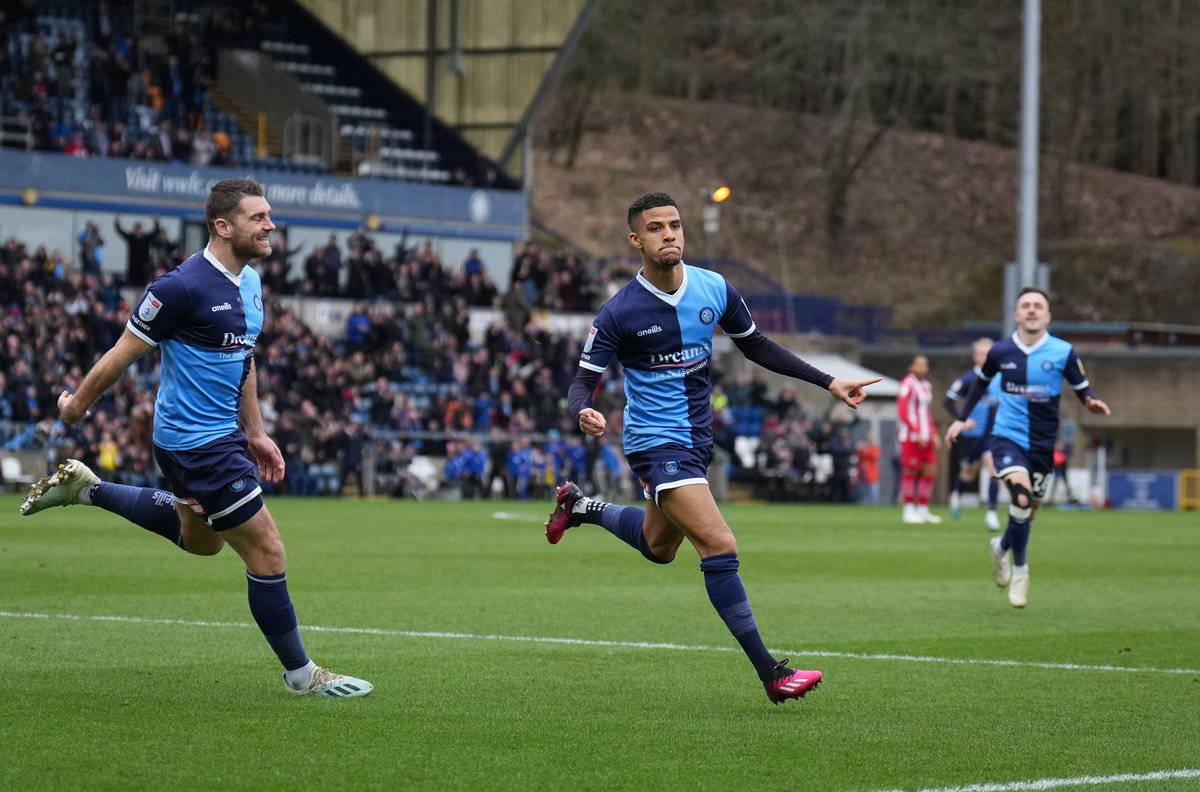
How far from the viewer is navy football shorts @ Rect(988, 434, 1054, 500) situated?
1376 cm

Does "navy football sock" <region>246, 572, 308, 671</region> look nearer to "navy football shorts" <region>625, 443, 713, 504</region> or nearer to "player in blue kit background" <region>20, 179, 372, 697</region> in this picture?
"player in blue kit background" <region>20, 179, 372, 697</region>

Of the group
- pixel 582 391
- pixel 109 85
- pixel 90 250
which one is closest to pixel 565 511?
pixel 582 391

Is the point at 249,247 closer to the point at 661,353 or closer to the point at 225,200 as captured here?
the point at 225,200

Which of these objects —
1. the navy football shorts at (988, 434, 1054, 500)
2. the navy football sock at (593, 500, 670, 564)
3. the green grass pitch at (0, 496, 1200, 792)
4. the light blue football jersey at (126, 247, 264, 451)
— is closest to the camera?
the green grass pitch at (0, 496, 1200, 792)

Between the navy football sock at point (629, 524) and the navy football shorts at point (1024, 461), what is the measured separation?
17.0 feet

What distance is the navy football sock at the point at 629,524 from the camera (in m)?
9.01

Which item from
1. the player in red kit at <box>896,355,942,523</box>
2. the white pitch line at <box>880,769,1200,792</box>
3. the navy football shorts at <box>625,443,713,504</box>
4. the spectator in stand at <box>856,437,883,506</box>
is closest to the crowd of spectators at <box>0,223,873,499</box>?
the spectator in stand at <box>856,437,883,506</box>

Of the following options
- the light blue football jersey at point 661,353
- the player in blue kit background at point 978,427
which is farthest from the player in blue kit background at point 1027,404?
the player in blue kit background at point 978,427

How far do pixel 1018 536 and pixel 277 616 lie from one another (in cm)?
710

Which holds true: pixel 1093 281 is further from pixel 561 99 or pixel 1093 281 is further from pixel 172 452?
pixel 172 452

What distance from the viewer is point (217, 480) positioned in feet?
26.3

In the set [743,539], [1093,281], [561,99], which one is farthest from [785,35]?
[743,539]

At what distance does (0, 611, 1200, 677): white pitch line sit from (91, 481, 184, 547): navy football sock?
2.41 m

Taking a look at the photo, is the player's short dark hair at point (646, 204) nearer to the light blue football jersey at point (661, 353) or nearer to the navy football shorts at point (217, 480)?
the light blue football jersey at point (661, 353)
